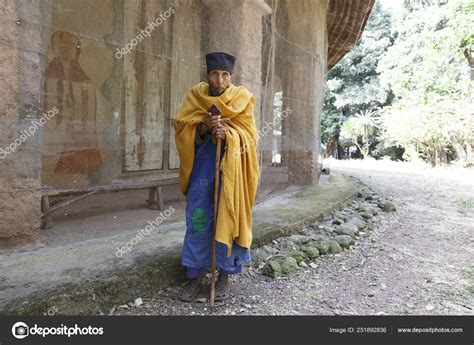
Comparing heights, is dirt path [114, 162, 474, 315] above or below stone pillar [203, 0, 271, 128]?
below

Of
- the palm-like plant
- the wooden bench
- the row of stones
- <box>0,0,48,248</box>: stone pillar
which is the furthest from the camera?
the palm-like plant

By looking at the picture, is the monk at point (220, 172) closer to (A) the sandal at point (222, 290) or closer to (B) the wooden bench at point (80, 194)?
(A) the sandal at point (222, 290)

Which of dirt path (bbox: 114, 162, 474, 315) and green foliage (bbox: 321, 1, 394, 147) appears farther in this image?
green foliage (bbox: 321, 1, 394, 147)

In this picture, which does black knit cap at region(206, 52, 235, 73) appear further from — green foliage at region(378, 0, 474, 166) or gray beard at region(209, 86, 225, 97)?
green foliage at region(378, 0, 474, 166)

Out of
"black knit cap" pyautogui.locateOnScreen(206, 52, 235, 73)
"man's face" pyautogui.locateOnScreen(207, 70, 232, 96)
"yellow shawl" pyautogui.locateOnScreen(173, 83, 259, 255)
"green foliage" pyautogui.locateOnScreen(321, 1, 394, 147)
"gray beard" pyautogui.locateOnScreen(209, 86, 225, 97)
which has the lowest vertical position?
"yellow shawl" pyautogui.locateOnScreen(173, 83, 259, 255)

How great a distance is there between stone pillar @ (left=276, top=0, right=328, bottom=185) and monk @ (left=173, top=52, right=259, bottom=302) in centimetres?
415

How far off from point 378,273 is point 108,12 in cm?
451

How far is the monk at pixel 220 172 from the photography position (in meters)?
2.38

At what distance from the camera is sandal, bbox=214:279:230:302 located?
2.51 metres

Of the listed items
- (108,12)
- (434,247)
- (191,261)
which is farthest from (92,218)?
(434,247)

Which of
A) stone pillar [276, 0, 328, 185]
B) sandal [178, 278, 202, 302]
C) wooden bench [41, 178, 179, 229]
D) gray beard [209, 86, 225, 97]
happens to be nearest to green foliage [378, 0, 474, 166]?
stone pillar [276, 0, 328, 185]

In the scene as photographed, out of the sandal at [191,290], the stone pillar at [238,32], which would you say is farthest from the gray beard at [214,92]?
the stone pillar at [238,32]

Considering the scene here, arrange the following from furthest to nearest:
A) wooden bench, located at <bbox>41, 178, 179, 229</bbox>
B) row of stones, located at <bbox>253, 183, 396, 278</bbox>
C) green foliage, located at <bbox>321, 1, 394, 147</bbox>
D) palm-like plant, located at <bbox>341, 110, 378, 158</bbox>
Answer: green foliage, located at <bbox>321, 1, 394, 147</bbox>
palm-like plant, located at <bbox>341, 110, 378, 158</bbox>
wooden bench, located at <bbox>41, 178, 179, 229</bbox>
row of stones, located at <bbox>253, 183, 396, 278</bbox>

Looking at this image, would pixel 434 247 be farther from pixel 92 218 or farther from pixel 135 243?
pixel 92 218
